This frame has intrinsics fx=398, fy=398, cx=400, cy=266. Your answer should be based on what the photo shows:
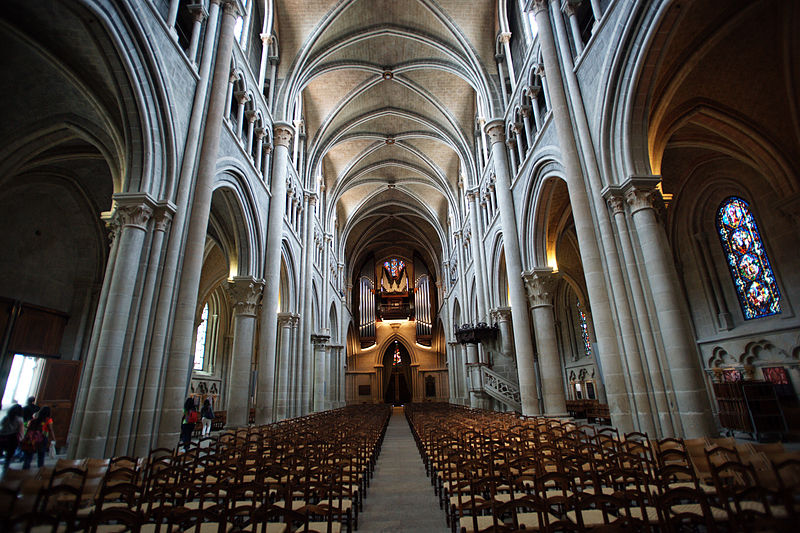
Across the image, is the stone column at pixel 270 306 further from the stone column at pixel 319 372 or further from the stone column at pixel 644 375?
the stone column at pixel 644 375

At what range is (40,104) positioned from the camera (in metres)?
8.63

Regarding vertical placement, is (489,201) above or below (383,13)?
below

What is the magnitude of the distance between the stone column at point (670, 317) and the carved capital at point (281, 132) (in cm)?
1182

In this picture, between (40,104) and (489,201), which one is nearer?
(40,104)

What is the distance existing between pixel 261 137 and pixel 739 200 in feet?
51.0

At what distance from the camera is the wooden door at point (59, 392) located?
451 inches

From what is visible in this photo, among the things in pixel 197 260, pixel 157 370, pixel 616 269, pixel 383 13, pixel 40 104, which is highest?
pixel 383 13

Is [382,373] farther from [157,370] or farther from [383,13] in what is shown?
[157,370]

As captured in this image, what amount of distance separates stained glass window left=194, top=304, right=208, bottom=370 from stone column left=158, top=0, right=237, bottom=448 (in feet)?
47.0

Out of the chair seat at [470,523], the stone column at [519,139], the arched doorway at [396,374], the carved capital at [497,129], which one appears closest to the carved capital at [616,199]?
the stone column at [519,139]

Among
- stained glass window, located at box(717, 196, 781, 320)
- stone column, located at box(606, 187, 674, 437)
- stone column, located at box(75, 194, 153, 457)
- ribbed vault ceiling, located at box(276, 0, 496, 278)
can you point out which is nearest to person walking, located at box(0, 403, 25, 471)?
stone column, located at box(75, 194, 153, 457)

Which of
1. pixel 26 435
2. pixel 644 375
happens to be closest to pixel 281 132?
pixel 26 435

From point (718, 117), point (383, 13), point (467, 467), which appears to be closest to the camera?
point (467, 467)

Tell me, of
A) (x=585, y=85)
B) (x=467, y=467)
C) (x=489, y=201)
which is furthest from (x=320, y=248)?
(x=467, y=467)
